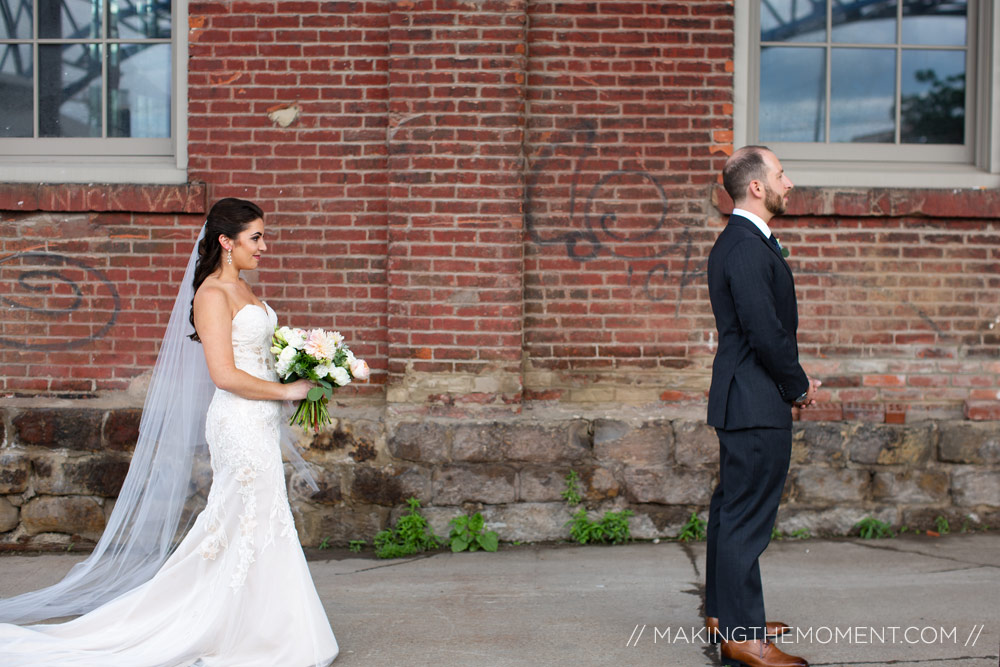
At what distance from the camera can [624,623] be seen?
13.6 ft

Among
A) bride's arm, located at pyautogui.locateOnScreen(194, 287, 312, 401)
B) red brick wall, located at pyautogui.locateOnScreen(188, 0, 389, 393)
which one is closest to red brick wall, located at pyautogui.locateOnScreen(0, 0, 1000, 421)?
red brick wall, located at pyautogui.locateOnScreen(188, 0, 389, 393)

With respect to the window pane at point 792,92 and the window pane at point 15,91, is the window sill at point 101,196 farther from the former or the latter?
the window pane at point 792,92

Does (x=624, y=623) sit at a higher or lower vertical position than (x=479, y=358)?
lower

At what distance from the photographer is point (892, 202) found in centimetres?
541

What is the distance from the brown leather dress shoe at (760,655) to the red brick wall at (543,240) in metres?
2.12

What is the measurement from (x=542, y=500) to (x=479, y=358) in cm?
92

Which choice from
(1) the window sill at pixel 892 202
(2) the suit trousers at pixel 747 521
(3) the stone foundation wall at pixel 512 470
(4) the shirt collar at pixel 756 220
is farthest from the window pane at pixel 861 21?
(2) the suit trousers at pixel 747 521

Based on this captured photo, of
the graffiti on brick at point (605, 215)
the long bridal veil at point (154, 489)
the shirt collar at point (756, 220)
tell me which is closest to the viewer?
the shirt collar at point (756, 220)

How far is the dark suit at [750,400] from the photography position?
11.4ft

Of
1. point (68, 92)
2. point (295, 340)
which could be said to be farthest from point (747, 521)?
point (68, 92)

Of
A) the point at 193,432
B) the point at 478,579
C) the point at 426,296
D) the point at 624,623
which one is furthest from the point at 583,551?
the point at 193,432

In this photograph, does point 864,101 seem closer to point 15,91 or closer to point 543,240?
point 543,240

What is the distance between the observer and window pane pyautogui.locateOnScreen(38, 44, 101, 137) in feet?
18.8

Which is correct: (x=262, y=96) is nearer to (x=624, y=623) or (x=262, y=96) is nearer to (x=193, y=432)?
(x=193, y=432)
